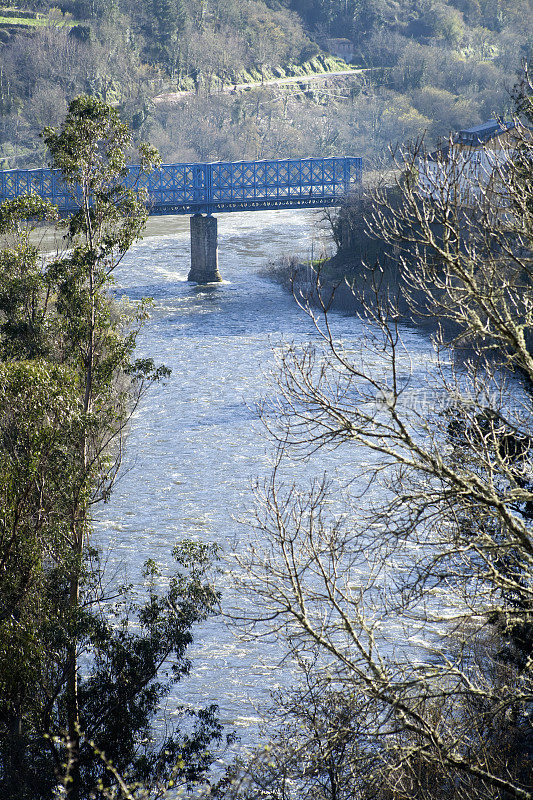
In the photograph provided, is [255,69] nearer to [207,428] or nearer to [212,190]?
[212,190]

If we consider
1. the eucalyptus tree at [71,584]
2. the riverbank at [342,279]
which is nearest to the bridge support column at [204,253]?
the riverbank at [342,279]

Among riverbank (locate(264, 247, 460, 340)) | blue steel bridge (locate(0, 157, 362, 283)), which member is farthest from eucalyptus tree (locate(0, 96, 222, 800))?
blue steel bridge (locate(0, 157, 362, 283))

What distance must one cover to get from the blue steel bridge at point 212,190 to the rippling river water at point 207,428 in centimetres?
281

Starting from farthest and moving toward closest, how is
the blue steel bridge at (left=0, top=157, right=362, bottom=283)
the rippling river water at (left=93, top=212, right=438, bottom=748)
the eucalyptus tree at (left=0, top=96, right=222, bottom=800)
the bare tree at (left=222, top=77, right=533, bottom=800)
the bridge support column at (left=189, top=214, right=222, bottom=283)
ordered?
1. the blue steel bridge at (left=0, top=157, right=362, bottom=283)
2. the bridge support column at (left=189, top=214, right=222, bottom=283)
3. the rippling river water at (left=93, top=212, right=438, bottom=748)
4. the eucalyptus tree at (left=0, top=96, right=222, bottom=800)
5. the bare tree at (left=222, top=77, right=533, bottom=800)

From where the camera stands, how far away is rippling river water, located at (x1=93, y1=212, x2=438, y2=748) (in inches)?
837

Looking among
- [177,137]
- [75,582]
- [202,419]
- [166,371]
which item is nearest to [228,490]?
[202,419]

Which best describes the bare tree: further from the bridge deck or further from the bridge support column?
the bridge deck

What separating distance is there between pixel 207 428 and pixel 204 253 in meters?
26.4

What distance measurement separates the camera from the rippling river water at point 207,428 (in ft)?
69.7

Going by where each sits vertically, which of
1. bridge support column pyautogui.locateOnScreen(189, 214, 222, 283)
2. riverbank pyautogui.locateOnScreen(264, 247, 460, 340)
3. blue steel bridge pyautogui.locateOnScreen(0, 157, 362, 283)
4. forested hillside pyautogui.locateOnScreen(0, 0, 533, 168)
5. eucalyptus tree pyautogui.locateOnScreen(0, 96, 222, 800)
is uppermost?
forested hillside pyautogui.locateOnScreen(0, 0, 533, 168)

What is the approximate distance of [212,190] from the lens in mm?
64312

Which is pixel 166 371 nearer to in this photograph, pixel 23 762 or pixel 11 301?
pixel 11 301

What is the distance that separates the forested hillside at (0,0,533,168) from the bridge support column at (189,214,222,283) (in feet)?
88.1

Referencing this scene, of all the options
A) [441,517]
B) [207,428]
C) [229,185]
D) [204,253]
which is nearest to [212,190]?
[229,185]
